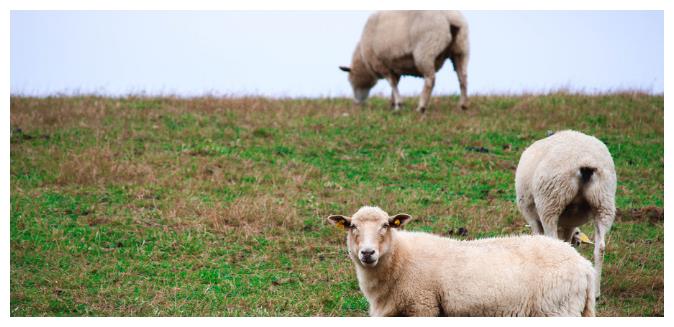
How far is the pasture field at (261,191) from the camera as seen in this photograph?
9422mm

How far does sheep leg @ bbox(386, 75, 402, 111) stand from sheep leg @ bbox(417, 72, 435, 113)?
0.71 meters

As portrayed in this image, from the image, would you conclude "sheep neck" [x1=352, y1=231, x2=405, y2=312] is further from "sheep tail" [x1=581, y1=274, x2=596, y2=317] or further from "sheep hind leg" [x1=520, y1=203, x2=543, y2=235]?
"sheep hind leg" [x1=520, y1=203, x2=543, y2=235]

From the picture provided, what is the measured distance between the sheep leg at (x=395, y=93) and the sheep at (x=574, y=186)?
9.80 m

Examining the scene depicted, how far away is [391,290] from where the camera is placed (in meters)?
7.59

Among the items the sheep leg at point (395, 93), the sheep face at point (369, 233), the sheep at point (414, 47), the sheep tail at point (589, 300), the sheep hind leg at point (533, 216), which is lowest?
the sheep tail at point (589, 300)

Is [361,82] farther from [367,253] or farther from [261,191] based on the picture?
[367,253]

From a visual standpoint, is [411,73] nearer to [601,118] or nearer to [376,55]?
[376,55]

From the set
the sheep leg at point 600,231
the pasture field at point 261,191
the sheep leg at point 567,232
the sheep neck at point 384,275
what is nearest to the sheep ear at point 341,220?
the sheep neck at point 384,275

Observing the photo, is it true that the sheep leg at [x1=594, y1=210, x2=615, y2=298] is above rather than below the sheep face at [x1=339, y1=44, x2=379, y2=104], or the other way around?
below

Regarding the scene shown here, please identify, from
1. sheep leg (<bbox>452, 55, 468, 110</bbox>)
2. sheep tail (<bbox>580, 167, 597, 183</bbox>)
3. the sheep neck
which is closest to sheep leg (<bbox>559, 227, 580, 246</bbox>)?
sheep tail (<bbox>580, 167, 597, 183</bbox>)

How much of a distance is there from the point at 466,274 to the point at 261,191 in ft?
21.9

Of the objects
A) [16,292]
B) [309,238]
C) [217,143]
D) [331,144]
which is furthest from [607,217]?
[217,143]

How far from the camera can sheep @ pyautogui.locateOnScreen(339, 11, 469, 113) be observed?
18.7m

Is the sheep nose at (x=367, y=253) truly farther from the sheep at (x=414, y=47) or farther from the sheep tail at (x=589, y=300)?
the sheep at (x=414, y=47)
